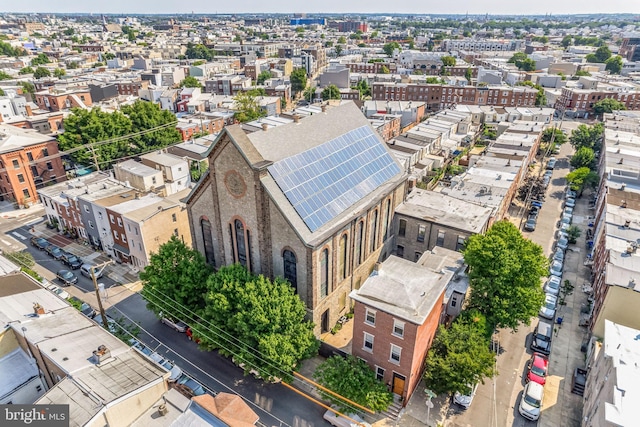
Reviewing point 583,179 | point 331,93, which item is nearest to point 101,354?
point 583,179

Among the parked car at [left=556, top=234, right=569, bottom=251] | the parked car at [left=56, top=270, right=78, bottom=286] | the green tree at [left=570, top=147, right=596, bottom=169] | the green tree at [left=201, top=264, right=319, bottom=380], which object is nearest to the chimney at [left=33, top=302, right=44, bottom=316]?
the green tree at [left=201, top=264, right=319, bottom=380]

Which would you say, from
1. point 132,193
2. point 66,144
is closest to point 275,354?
point 132,193

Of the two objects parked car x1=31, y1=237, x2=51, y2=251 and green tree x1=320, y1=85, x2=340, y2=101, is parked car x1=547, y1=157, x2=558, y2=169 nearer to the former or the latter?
green tree x1=320, y1=85, x2=340, y2=101

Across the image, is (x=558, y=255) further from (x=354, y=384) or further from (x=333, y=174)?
(x=354, y=384)

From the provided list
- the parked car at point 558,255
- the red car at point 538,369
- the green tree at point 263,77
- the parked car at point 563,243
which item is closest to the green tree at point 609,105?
the parked car at point 563,243

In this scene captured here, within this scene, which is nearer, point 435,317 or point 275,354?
point 275,354

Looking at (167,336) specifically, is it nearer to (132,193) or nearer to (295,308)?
(295,308)
